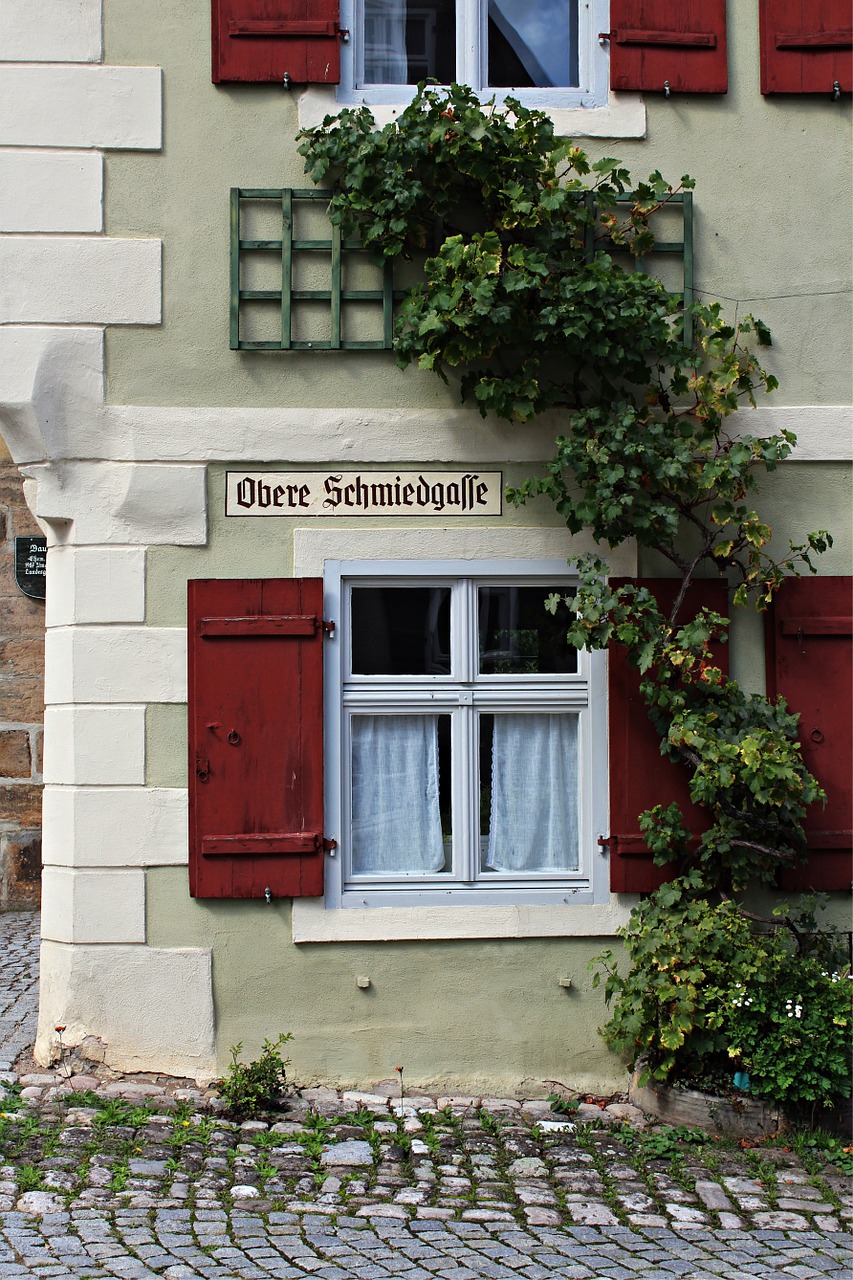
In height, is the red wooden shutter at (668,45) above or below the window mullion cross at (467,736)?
above

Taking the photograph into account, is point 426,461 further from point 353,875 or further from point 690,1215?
point 690,1215

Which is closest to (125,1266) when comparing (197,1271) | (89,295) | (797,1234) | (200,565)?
(197,1271)

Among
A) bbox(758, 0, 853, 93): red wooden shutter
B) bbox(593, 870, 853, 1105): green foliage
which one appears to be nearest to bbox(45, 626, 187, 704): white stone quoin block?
bbox(593, 870, 853, 1105): green foliage

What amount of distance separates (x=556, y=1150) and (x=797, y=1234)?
101 centimetres

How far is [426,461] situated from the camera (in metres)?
5.89

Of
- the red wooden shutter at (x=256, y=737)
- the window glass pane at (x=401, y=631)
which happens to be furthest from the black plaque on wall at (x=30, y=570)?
the window glass pane at (x=401, y=631)

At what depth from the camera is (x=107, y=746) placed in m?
5.79

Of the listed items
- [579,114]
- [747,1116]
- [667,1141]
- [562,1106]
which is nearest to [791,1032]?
[747,1116]

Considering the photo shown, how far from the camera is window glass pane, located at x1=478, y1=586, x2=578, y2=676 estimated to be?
236 inches

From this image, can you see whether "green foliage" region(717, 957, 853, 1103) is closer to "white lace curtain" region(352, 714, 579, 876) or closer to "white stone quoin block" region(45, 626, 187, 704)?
"white lace curtain" region(352, 714, 579, 876)

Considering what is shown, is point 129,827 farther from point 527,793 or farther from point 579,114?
point 579,114

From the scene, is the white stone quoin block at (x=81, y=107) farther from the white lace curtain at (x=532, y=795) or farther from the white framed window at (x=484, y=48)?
the white lace curtain at (x=532, y=795)

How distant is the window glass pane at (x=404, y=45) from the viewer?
607 cm

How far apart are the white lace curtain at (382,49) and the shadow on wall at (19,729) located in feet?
13.6
